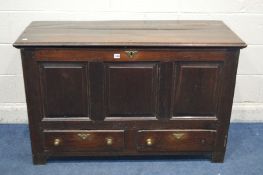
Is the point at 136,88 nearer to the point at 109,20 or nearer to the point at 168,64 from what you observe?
the point at 168,64

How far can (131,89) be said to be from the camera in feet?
6.45

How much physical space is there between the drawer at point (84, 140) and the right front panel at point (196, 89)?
37cm

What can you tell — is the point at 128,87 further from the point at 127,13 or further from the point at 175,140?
the point at 127,13

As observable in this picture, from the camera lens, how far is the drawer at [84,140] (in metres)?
2.07

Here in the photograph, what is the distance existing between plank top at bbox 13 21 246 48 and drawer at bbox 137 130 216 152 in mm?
524

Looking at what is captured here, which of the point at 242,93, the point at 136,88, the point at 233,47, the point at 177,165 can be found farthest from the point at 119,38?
the point at 242,93

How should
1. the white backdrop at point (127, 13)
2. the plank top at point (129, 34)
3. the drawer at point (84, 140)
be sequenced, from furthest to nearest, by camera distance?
1. the white backdrop at point (127, 13)
2. the drawer at point (84, 140)
3. the plank top at point (129, 34)

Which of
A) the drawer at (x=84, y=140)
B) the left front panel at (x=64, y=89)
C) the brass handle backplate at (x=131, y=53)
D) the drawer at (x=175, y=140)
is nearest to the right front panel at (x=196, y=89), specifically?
the drawer at (x=175, y=140)

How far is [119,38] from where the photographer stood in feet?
6.20

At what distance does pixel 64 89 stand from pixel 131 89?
0.35 m

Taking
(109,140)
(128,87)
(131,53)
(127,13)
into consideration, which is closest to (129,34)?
(131,53)

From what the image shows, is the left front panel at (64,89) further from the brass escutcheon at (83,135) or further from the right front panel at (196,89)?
the right front panel at (196,89)

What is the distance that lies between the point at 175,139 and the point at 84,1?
101cm

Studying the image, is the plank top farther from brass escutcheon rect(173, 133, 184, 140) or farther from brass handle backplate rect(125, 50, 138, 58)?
brass escutcheon rect(173, 133, 184, 140)
